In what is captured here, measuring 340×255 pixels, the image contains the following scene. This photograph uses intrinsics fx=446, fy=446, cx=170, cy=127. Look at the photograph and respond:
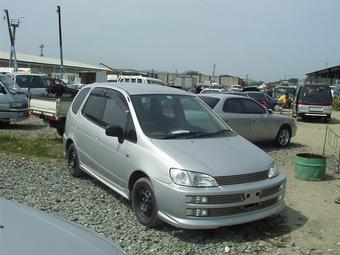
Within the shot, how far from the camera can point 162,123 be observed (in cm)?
619

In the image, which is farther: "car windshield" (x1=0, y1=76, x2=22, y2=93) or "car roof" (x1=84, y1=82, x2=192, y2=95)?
"car windshield" (x1=0, y1=76, x2=22, y2=93)

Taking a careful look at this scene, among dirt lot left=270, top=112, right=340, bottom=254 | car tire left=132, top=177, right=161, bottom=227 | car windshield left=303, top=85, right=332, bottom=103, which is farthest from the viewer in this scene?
car windshield left=303, top=85, right=332, bottom=103

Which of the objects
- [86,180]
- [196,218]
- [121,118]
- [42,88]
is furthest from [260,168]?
[42,88]

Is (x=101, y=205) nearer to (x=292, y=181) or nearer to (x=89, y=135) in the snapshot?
(x=89, y=135)

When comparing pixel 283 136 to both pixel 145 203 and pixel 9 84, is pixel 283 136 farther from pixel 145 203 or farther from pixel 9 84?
pixel 9 84

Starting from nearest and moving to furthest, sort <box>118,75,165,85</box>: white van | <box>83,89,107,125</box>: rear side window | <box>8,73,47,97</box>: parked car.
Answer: <box>83,89,107,125</box>: rear side window, <box>8,73,47,97</box>: parked car, <box>118,75,165,85</box>: white van

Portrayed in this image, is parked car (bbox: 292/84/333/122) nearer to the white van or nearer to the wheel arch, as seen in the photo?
the white van

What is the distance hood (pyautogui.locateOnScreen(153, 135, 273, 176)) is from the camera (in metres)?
5.22

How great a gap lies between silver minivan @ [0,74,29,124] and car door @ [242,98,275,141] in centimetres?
753

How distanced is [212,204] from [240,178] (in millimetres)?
482

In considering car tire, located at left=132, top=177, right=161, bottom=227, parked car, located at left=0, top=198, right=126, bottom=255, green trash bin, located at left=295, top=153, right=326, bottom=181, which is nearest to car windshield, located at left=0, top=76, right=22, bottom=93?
green trash bin, located at left=295, top=153, right=326, bottom=181

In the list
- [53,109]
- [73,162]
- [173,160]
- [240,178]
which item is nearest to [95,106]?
[73,162]

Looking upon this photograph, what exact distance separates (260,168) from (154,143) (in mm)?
1355

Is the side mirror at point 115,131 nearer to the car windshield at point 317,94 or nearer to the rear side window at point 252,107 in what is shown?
the rear side window at point 252,107
